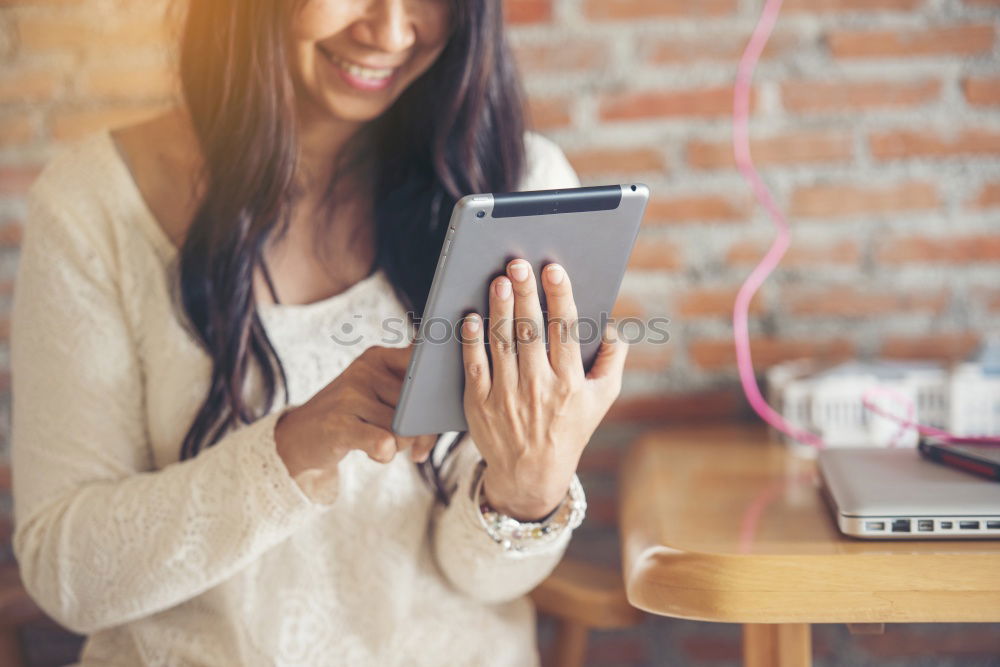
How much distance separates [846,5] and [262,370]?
897 millimetres

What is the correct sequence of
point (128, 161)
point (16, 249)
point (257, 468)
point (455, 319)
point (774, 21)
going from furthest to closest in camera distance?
point (16, 249)
point (774, 21)
point (128, 161)
point (257, 468)
point (455, 319)

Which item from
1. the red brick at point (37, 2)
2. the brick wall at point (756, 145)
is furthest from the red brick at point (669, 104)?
the red brick at point (37, 2)

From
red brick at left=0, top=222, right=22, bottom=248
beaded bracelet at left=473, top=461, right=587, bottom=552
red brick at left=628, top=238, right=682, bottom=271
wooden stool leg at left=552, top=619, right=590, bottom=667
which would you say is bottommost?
wooden stool leg at left=552, top=619, right=590, bottom=667

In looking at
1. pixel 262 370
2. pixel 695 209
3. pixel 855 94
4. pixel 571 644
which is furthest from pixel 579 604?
pixel 855 94

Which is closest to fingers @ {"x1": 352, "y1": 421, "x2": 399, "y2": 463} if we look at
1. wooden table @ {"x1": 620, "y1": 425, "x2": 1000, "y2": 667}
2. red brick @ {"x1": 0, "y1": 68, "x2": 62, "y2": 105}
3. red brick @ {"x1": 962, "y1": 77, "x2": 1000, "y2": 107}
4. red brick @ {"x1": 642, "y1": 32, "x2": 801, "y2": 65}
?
wooden table @ {"x1": 620, "y1": 425, "x2": 1000, "y2": 667}

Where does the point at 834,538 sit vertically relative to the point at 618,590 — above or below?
above

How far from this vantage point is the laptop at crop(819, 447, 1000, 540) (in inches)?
32.7

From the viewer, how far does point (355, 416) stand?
0.83m

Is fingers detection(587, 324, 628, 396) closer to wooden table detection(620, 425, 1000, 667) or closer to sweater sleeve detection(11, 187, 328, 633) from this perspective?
wooden table detection(620, 425, 1000, 667)

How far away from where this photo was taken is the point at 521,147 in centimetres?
112

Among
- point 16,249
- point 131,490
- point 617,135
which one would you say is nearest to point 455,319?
point 131,490

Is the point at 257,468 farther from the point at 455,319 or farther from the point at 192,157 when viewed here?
the point at 192,157

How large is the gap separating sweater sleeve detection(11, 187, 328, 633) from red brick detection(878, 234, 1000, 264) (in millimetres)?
879

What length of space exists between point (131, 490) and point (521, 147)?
0.57 meters
